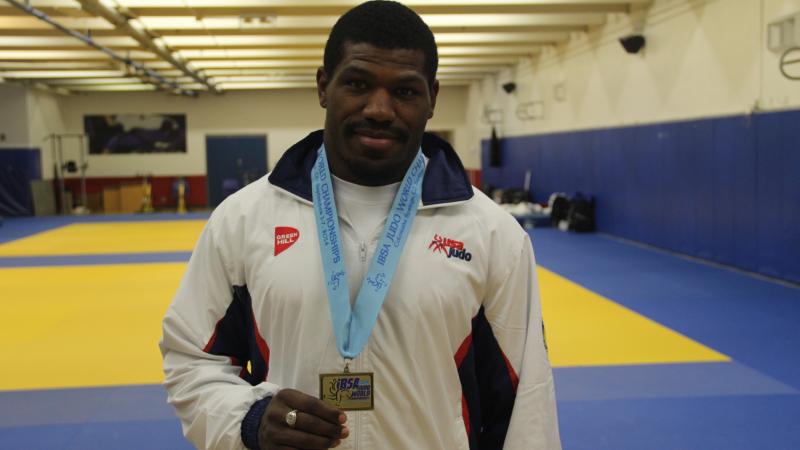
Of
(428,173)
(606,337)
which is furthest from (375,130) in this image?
(606,337)

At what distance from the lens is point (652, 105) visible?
1204 centimetres

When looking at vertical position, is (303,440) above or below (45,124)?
below

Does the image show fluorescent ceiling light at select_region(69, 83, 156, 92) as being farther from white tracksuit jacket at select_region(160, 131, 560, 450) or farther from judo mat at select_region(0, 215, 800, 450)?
white tracksuit jacket at select_region(160, 131, 560, 450)

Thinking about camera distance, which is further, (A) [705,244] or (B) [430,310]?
(A) [705,244]

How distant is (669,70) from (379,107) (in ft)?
35.6

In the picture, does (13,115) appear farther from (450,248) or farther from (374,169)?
(450,248)

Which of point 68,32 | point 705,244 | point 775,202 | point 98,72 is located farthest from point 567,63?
point 98,72

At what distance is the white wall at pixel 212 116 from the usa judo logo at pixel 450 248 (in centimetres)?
2371

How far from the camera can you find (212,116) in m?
25.4

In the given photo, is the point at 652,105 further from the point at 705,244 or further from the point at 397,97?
the point at 397,97

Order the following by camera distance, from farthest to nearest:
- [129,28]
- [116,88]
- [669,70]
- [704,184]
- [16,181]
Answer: [116,88] → [16,181] → [129,28] → [669,70] → [704,184]

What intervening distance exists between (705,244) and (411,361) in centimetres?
983

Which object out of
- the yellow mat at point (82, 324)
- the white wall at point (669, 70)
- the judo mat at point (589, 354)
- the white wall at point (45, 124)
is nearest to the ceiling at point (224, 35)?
the white wall at point (669, 70)

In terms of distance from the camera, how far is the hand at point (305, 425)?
140 centimetres
